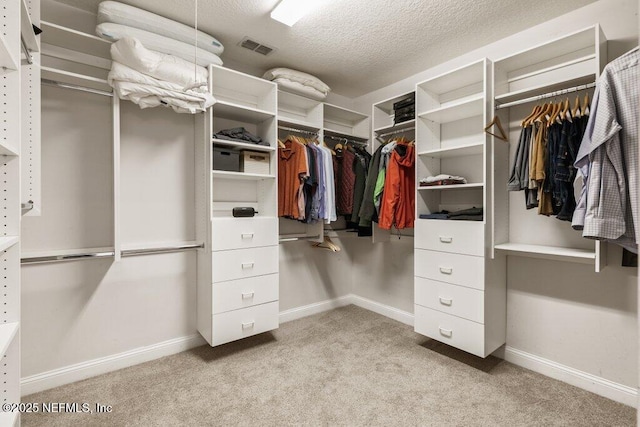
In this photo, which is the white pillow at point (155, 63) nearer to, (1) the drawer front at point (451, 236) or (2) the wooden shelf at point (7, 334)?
(2) the wooden shelf at point (7, 334)

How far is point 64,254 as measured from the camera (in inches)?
75.4

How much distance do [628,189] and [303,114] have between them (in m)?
2.55

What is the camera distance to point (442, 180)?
2371mm

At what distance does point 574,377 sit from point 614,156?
1457 millimetres

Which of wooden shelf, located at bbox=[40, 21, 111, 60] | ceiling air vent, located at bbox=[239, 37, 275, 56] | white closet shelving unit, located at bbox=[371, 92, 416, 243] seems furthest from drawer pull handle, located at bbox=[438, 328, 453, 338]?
wooden shelf, located at bbox=[40, 21, 111, 60]

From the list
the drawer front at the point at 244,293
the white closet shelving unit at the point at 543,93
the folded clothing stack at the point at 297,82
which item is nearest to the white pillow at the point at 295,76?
the folded clothing stack at the point at 297,82

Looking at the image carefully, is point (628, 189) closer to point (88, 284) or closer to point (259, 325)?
point (259, 325)

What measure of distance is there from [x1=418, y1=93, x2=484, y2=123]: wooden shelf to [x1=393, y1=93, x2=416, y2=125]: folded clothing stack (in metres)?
0.20

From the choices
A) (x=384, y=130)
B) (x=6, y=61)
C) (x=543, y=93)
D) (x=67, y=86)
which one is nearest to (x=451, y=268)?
(x=543, y=93)

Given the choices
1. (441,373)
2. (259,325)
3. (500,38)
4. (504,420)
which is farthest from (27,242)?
(500,38)

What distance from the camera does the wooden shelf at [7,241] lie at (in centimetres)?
89

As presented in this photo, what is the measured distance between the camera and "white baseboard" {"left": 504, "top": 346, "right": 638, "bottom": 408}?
71.2 inches

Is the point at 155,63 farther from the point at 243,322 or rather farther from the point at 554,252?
the point at 554,252

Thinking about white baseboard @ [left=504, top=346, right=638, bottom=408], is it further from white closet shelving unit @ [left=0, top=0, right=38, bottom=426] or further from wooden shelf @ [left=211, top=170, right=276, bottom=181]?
white closet shelving unit @ [left=0, top=0, right=38, bottom=426]
